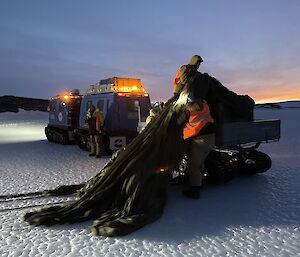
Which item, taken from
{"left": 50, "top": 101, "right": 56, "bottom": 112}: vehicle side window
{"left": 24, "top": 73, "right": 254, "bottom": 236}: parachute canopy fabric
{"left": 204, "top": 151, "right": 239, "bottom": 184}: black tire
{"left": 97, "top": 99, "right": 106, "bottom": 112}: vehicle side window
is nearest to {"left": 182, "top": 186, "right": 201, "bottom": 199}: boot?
{"left": 24, "top": 73, "right": 254, "bottom": 236}: parachute canopy fabric

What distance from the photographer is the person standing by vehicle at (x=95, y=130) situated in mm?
11422

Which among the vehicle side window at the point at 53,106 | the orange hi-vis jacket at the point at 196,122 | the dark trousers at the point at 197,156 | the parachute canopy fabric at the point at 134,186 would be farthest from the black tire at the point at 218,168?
the vehicle side window at the point at 53,106

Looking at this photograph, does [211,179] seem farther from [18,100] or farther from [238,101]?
[18,100]

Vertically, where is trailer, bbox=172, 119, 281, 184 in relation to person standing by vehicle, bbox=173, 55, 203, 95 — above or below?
below

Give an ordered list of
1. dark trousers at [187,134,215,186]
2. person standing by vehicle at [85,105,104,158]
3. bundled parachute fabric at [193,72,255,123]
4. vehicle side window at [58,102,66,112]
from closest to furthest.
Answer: dark trousers at [187,134,215,186] → bundled parachute fabric at [193,72,255,123] → person standing by vehicle at [85,105,104,158] → vehicle side window at [58,102,66,112]

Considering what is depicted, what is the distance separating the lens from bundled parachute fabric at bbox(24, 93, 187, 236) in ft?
16.2

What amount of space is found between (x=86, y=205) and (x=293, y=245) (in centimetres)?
292

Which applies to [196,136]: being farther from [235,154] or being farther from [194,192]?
[235,154]

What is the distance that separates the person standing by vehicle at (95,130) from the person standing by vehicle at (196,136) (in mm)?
5732

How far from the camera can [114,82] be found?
12.1 metres

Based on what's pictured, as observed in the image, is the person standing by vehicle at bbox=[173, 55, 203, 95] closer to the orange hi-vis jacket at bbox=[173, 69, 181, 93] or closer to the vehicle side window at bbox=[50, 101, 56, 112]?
the orange hi-vis jacket at bbox=[173, 69, 181, 93]

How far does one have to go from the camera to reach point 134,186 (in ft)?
17.3

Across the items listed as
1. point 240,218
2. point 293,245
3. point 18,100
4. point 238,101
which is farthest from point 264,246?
point 18,100

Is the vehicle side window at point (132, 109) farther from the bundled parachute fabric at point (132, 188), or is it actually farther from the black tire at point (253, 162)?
the bundled parachute fabric at point (132, 188)
